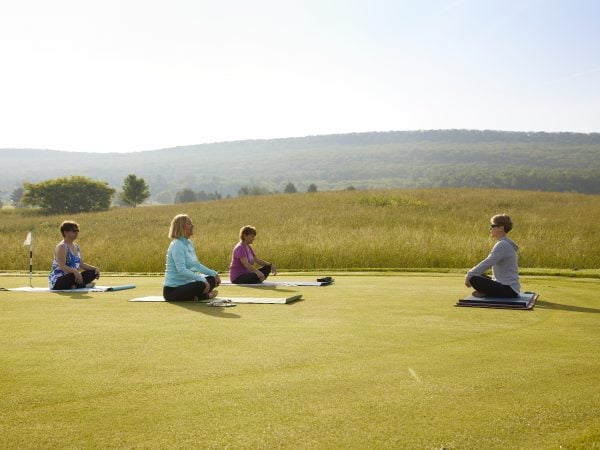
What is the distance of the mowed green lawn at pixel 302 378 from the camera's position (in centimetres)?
423

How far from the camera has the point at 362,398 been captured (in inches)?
194

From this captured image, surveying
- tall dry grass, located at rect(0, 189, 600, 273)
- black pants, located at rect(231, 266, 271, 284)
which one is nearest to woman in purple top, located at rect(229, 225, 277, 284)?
black pants, located at rect(231, 266, 271, 284)

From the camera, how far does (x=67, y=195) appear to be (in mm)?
94562

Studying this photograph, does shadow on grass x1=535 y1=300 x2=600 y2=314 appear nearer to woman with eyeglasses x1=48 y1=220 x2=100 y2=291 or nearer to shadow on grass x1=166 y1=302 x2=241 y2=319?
shadow on grass x1=166 y1=302 x2=241 y2=319

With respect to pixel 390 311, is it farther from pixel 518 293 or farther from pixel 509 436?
pixel 509 436

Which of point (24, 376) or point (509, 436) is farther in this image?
point (24, 376)

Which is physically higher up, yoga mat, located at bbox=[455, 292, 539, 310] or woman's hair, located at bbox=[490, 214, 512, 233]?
woman's hair, located at bbox=[490, 214, 512, 233]

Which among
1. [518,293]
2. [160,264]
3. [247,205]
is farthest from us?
[247,205]

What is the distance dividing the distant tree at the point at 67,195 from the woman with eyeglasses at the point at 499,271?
3273 inches

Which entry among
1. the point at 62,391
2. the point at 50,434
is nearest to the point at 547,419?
the point at 50,434

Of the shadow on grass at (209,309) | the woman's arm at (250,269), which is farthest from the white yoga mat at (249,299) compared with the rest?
the woman's arm at (250,269)

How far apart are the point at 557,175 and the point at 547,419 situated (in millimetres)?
188025

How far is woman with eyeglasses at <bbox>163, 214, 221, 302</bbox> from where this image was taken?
11070mm

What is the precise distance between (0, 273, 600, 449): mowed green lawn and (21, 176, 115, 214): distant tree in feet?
277
